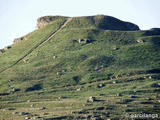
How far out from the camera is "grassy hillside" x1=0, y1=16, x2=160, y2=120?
59812 mm

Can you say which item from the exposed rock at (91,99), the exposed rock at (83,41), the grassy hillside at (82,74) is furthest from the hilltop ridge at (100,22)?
the exposed rock at (91,99)

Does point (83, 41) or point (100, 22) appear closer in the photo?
point (83, 41)

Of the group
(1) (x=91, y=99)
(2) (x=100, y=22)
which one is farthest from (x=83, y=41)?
(1) (x=91, y=99)

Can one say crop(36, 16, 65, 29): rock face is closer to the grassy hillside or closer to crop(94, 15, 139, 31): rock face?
the grassy hillside

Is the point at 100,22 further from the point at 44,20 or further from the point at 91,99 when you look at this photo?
the point at 91,99

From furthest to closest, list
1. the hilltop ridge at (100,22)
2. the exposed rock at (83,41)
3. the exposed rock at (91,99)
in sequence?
the hilltop ridge at (100,22) < the exposed rock at (83,41) < the exposed rock at (91,99)

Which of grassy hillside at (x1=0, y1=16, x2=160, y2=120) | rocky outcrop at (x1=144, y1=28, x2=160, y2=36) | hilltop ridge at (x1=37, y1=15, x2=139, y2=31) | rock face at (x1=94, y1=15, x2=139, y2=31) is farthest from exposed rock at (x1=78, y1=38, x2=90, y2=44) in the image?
rocky outcrop at (x1=144, y1=28, x2=160, y2=36)

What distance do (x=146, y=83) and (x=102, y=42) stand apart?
35920 mm

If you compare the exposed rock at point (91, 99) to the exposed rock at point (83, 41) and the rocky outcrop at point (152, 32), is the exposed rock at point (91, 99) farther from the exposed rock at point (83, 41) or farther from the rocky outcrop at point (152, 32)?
the rocky outcrop at point (152, 32)

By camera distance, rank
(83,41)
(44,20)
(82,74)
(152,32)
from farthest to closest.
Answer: (44,20) < (152,32) < (83,41) < (82,74)

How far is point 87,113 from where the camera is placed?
55.3 meters

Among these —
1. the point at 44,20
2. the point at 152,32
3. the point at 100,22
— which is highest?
the point at 44,20

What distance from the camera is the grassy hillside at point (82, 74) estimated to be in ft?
196

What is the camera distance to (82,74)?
8806 centimetres
